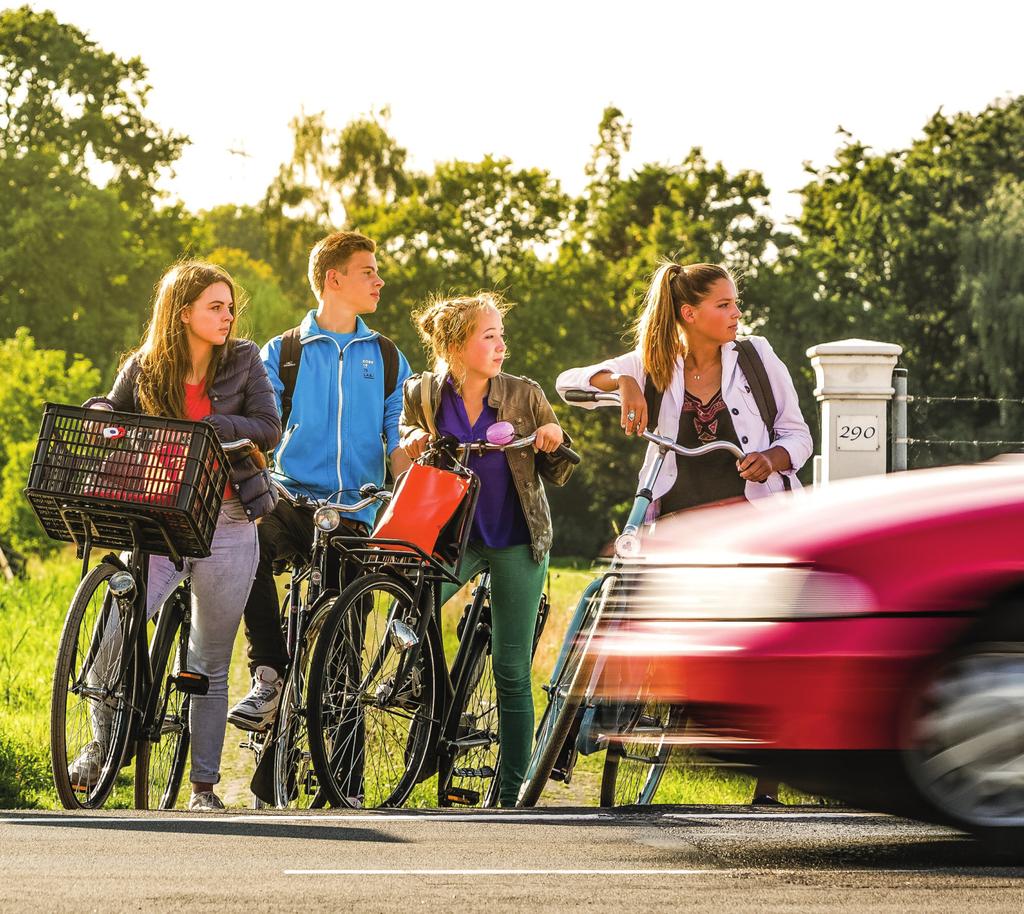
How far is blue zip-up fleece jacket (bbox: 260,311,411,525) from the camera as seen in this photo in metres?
6.89

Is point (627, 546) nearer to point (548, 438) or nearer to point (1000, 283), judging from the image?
point (548, 438)

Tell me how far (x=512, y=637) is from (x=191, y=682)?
3.96 feet

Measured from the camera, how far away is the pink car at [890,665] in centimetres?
444

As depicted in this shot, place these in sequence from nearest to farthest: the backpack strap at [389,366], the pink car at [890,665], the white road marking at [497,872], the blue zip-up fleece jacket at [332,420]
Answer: the pink car at [890,665]
the white road marking at [497,872]
the blue zip-up fleece jacket at [332,420]
the backpack strap at [389,366]

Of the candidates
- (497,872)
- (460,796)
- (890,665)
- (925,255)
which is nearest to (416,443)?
(460,796)

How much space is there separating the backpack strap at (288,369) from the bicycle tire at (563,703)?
1.46 m

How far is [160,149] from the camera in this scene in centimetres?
5372

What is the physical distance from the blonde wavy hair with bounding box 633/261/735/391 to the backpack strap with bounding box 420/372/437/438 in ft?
2.73

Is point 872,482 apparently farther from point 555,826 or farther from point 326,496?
point 326,496

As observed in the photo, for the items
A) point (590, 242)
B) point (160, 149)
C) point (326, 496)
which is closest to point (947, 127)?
point (590, 242)

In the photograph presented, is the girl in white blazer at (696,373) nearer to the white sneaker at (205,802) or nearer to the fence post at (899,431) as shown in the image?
the white sneaker at (205,802)

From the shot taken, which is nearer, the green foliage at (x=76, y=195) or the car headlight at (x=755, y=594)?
the car headlight at (x=755, y=594)

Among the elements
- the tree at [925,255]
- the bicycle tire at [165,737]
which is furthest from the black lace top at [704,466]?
the tree at [925,255]

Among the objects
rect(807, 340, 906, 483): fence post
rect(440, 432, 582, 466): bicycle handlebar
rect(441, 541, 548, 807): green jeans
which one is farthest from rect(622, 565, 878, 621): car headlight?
rect(807, 340, 906, 483): fence post
